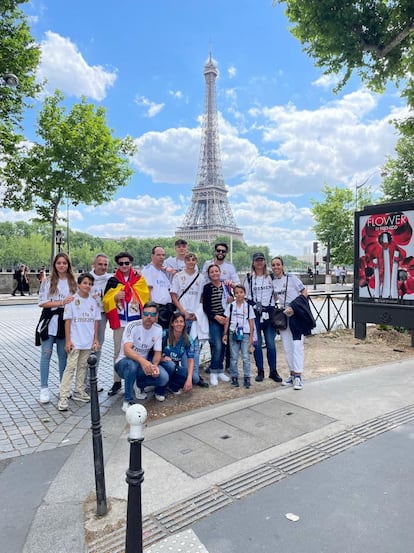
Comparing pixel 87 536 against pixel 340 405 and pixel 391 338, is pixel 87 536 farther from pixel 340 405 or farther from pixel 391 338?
pixel 391 338

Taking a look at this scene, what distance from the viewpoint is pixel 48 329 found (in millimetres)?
5293

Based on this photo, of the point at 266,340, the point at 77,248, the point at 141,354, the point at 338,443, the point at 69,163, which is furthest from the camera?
the point at 77,248

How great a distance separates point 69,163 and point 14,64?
7.39m

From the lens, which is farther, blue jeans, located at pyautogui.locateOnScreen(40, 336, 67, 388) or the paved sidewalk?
blue jeans, located at pyautogui.locateOnScreen(40, 336, 67, 388)

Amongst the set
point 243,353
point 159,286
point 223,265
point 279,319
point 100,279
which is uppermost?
point 223,265

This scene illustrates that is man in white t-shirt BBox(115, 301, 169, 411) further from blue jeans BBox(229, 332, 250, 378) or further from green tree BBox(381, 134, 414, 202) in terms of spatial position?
green tree BBox(381, 134, 414, 202)

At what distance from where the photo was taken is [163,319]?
5691 millimetres

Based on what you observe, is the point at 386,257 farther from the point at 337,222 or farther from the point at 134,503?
the point at 337,222

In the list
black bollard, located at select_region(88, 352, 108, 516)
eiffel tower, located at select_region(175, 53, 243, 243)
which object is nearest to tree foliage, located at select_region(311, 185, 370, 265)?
black bollard, located at select_region(88, 352, 108, 516)

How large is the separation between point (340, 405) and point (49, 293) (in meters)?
4.20

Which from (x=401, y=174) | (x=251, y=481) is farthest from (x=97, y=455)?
(x=401, y=174)

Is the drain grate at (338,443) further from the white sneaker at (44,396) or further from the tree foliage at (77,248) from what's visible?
the tree foliage at (77,248)

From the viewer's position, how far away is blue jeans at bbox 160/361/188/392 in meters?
5.25

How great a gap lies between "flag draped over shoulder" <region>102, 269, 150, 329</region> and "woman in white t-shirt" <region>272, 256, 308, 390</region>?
2.07m
